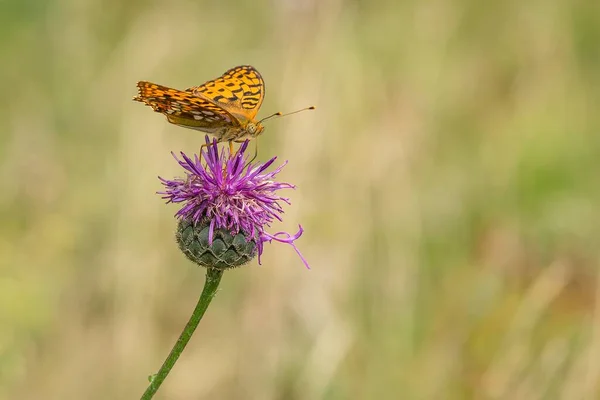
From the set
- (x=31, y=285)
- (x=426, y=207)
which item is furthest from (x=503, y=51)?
(x=31, y=285)

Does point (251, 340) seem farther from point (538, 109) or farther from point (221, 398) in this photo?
point (538, 109)

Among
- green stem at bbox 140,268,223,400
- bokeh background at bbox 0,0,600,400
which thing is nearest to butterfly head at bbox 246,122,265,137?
green stem at bbox 140,268,223,400

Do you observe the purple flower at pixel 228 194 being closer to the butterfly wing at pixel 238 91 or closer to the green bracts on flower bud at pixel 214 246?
the green bracts on flower bud at pixel 214 246

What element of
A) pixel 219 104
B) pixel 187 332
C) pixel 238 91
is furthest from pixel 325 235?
pixel 187 332

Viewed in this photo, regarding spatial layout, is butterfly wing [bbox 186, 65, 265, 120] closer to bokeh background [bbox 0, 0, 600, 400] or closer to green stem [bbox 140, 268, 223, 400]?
green stem [bbox 140, 268, 223, 400]

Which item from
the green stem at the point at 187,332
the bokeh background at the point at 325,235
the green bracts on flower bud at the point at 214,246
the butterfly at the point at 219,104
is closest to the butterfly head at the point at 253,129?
the butterfly at the point at 219,104

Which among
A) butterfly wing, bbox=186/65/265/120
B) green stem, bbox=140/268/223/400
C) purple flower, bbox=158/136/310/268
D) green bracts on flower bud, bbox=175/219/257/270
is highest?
butterfly wing, bbox=186/65/265/120
